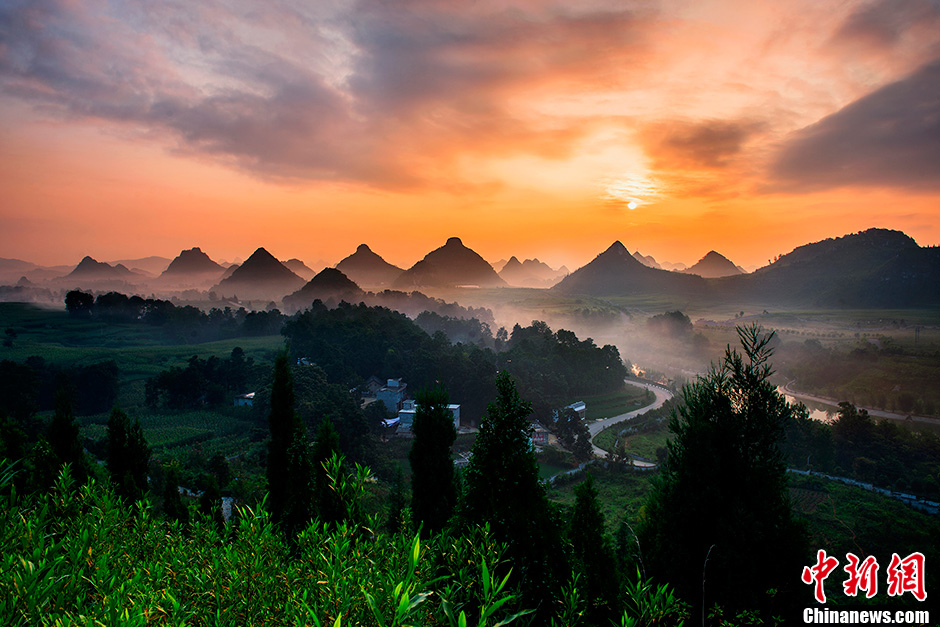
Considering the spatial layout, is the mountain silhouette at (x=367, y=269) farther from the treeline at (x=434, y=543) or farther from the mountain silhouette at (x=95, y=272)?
the treeline at (x=434, y=543)

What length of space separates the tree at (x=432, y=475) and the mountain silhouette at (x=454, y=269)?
479ft

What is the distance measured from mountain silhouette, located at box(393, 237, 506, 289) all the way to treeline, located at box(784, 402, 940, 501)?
5213 inches

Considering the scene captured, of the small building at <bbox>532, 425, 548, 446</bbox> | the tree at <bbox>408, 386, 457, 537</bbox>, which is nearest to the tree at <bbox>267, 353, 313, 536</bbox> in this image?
the tree at <bbox>408, 386, 457, 537</bbox>

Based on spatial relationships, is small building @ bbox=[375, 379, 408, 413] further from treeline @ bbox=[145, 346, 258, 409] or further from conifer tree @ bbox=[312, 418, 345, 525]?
conifer tree @ bbox=[312, 418, 345, 525]

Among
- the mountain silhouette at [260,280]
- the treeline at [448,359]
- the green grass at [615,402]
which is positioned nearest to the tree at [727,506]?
the treeline at [448,359]

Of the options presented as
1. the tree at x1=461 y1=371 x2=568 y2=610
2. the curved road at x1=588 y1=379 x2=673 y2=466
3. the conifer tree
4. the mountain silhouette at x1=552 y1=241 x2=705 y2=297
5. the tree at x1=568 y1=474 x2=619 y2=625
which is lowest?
the curved road at x1=588 y1=379 x2=673 y2=466

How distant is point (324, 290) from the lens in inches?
4390

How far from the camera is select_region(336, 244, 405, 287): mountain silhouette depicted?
15950 cm

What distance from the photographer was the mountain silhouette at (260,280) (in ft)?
429

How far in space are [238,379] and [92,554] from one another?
133 ft

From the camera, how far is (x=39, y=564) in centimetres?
308

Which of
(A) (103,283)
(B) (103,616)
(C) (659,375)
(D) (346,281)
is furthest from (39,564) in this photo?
(A) (103,283)

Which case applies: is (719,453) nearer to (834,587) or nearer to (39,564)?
(39,564)

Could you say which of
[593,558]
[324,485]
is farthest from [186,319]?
[593,558]
